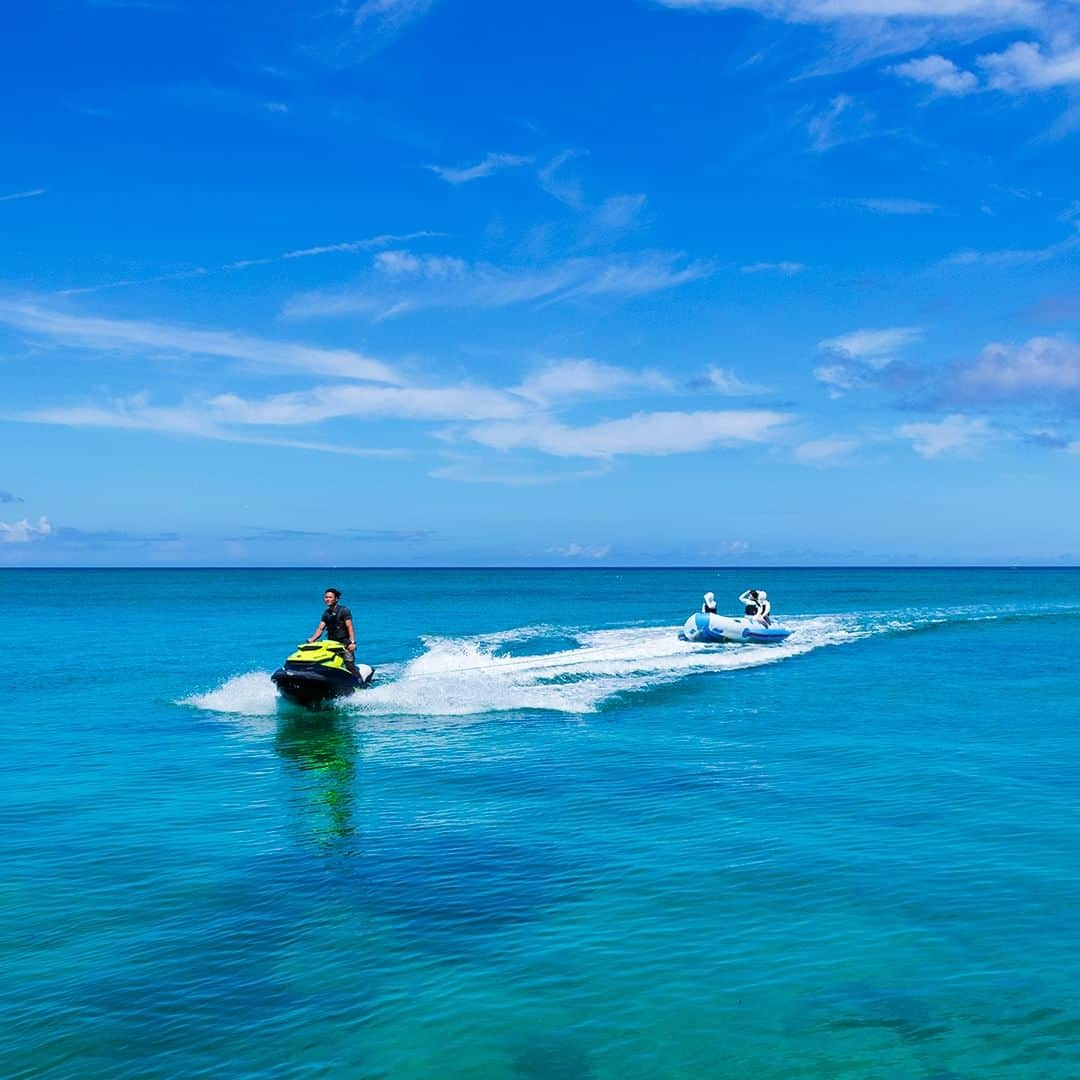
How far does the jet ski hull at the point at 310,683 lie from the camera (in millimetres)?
24219

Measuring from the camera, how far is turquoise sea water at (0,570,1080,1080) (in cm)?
870

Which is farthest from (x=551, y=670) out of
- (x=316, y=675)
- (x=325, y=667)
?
(x=316, y=675)

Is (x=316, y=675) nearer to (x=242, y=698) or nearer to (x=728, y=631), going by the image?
(x=242, y=698)

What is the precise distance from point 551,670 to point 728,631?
36.9ft

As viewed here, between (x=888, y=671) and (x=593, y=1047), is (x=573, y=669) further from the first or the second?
(x=593, y=1047)

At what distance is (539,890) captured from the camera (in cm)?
1210

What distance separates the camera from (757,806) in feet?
52.3

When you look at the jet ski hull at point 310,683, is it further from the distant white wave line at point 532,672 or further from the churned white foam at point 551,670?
the churned white foam at point 551,670

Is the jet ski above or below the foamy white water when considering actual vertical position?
above

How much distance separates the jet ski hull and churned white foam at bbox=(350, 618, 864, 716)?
0.79m

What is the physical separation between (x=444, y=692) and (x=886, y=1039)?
67.5ft

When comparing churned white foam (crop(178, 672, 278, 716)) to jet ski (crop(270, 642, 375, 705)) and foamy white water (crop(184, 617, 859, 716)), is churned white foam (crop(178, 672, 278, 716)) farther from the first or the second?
jet ski (crop(270, 642, 375, 705))

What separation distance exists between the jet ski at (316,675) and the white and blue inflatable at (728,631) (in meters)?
20.4

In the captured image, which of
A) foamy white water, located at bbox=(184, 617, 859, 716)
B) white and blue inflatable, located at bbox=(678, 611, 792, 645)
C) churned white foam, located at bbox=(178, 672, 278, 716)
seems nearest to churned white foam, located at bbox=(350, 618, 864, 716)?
foamy white water, located at bbox=(184, 617, 859, 716)
